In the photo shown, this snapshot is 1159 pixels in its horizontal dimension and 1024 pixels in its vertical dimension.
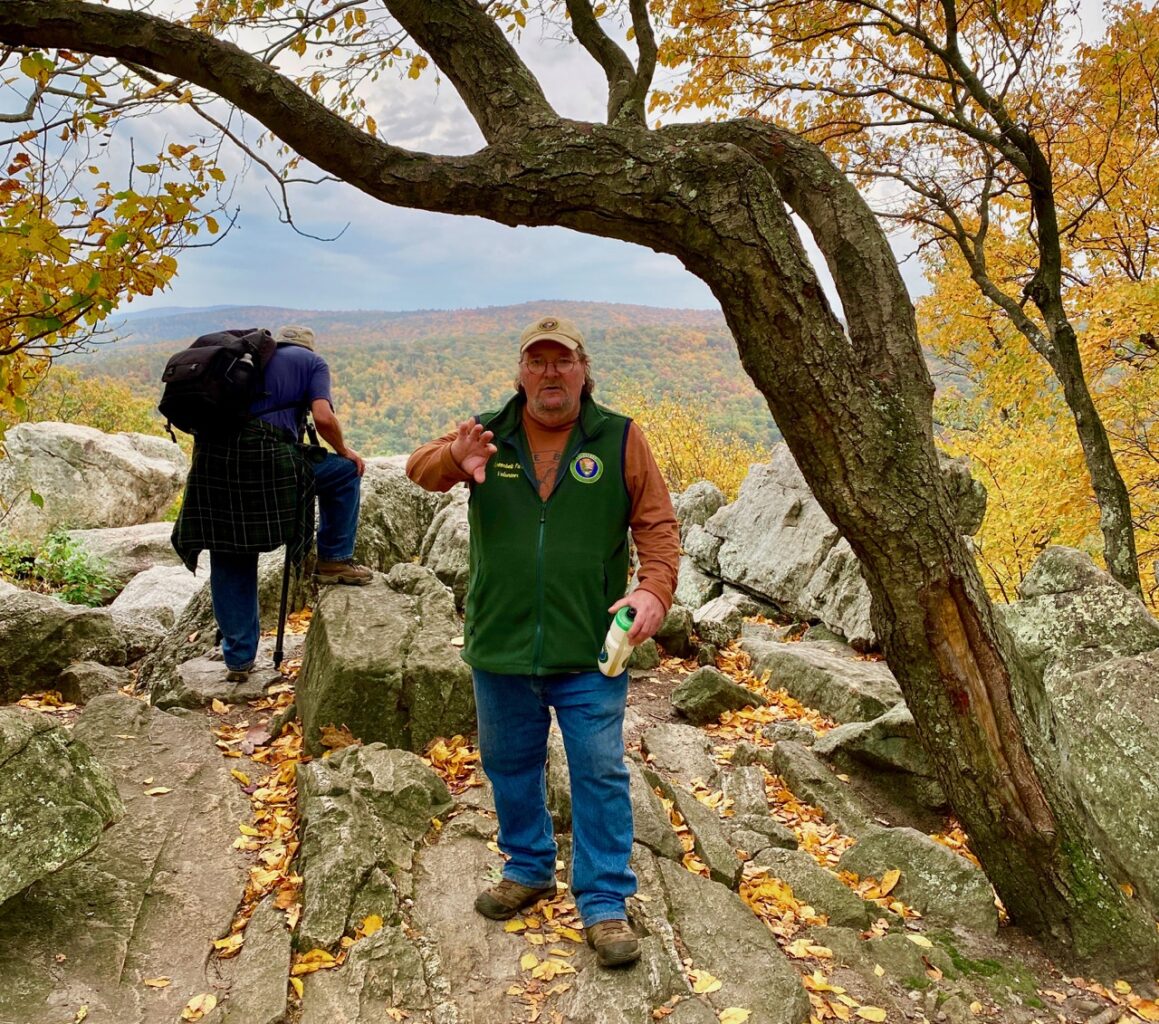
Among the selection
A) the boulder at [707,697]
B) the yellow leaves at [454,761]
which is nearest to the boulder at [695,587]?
the boulder at [707,697]

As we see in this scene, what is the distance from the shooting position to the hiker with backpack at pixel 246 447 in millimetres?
5234

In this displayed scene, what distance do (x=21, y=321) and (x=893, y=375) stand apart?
4462mm

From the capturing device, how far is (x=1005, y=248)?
1586cm

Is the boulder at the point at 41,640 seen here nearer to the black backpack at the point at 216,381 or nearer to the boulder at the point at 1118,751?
the black backpack at the point at 216,381

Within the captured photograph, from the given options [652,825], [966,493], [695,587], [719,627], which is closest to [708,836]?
[652,825]

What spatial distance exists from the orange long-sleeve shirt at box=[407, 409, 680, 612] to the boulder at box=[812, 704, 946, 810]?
3552 millimetres

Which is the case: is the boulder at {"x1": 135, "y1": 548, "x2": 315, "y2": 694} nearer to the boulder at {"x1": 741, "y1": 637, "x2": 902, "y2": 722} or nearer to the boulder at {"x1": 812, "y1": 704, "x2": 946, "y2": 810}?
the boulder at {"x1": 812, "y1": 704, "x2": 946, "y2": 810}

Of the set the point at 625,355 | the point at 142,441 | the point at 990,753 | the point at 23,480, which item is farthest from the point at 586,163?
the point at 625,355

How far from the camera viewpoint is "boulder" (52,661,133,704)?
6.66 meters

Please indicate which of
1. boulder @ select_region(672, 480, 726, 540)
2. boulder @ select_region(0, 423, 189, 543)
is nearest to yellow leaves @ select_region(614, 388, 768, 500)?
boulder @ select_region(672, 480, 726, 540)

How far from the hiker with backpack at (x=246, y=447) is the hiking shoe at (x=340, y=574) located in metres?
0.46

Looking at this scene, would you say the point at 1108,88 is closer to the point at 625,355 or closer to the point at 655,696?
the point at 655,696

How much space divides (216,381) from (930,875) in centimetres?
529

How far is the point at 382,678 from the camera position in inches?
205
